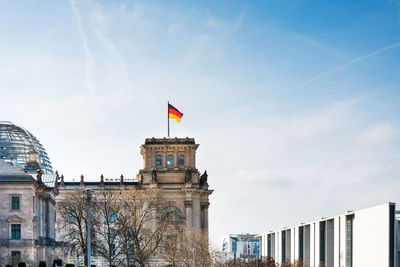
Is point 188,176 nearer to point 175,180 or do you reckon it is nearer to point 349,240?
point 175,180

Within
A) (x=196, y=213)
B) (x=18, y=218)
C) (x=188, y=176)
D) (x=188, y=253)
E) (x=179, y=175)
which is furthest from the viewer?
(x=179, y=175)

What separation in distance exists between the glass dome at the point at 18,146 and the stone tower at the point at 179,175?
39.8 meters

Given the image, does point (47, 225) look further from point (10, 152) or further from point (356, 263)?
point (10, 152)

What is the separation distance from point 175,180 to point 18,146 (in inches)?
2068

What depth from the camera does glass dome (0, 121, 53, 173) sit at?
16675 centimetres

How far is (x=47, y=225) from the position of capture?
10762cm

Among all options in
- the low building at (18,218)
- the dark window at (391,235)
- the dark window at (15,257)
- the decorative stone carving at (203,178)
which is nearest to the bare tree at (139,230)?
the low building at (18,218)

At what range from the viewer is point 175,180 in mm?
140875

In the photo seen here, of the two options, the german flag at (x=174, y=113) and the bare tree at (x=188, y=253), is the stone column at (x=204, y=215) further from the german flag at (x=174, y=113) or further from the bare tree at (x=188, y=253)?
the bare tree at (x=188, y=253)

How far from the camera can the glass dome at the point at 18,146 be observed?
166750 mm

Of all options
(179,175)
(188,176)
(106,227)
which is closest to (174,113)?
(179,175)

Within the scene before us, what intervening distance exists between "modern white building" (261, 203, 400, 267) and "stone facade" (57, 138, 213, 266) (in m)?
22.5

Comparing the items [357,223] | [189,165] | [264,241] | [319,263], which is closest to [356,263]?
[357,223]

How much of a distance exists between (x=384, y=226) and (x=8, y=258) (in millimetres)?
51963
